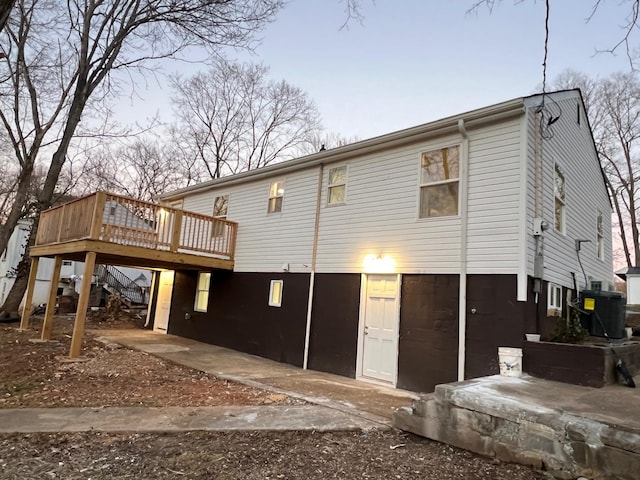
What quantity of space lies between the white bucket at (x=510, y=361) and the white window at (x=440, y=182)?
7.71ft

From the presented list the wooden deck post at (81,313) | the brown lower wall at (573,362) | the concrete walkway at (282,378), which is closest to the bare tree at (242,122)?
the concrete walkway at (282,378)

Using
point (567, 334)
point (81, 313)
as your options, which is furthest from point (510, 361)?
point (81, 313)

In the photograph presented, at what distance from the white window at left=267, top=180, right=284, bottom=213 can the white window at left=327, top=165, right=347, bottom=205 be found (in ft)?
5.33

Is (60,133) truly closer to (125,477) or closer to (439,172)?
(439,172)

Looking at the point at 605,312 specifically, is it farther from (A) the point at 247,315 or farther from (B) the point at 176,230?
(B) the point at 176,230

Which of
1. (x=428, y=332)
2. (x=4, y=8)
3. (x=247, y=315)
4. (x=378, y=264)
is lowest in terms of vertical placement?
(x=247, y=315)

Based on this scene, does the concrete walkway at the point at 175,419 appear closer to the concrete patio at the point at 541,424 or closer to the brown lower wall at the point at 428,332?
the concrete patio at the point at 541,424

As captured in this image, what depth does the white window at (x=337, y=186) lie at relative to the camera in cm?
859

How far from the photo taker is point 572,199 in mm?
7930

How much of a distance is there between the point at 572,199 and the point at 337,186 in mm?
4773

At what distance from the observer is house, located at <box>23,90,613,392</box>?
6.10 meters

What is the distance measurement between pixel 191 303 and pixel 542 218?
31.9ft

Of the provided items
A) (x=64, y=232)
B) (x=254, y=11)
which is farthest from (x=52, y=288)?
(x=254, y=11)

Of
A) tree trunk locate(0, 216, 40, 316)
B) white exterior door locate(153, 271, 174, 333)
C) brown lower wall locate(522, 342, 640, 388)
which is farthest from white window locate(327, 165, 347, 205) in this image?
tree trunk locate(0, 216, 40, 316)
